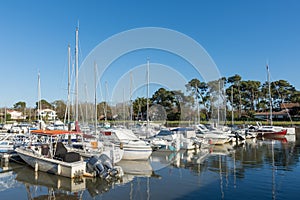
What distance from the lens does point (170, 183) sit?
11.5m

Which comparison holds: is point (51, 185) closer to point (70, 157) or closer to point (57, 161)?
point (57, 161)

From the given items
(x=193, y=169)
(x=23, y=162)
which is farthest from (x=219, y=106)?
(x=23, y=162)

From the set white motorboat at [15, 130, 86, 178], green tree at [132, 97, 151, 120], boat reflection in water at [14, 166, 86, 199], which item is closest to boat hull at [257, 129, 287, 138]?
green tree at [132, 97, 151, 120]

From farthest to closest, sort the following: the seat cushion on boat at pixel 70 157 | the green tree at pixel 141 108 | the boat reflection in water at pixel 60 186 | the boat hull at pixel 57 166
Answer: the green tree at pixel 141 108, the seat cushion on boat at pixel 70 157, the boat hull at pixel 57 166, the boat reflection in water at pixel 60 186

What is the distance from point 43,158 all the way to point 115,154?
3.75m

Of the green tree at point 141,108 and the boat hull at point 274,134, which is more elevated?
the green tree at point 141,108

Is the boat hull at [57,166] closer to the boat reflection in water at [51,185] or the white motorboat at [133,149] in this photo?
the boat reflection in water at [51,185]

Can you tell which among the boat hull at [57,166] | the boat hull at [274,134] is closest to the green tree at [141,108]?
the boat hull at [274,134]

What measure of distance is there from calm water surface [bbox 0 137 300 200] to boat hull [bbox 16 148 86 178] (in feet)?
1.05

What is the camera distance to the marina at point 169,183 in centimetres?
984

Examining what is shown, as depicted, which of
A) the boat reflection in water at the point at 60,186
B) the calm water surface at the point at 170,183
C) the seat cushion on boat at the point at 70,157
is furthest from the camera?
the seat cushion on boat at the point at 70,157

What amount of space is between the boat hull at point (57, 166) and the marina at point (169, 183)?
240 millimetres

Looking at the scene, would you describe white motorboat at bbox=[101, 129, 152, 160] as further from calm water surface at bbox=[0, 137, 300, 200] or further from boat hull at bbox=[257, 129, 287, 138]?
boat hull at bbox=[257, 129, 287, 138]

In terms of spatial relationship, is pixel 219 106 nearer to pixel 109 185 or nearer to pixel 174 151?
pixel 174 151
